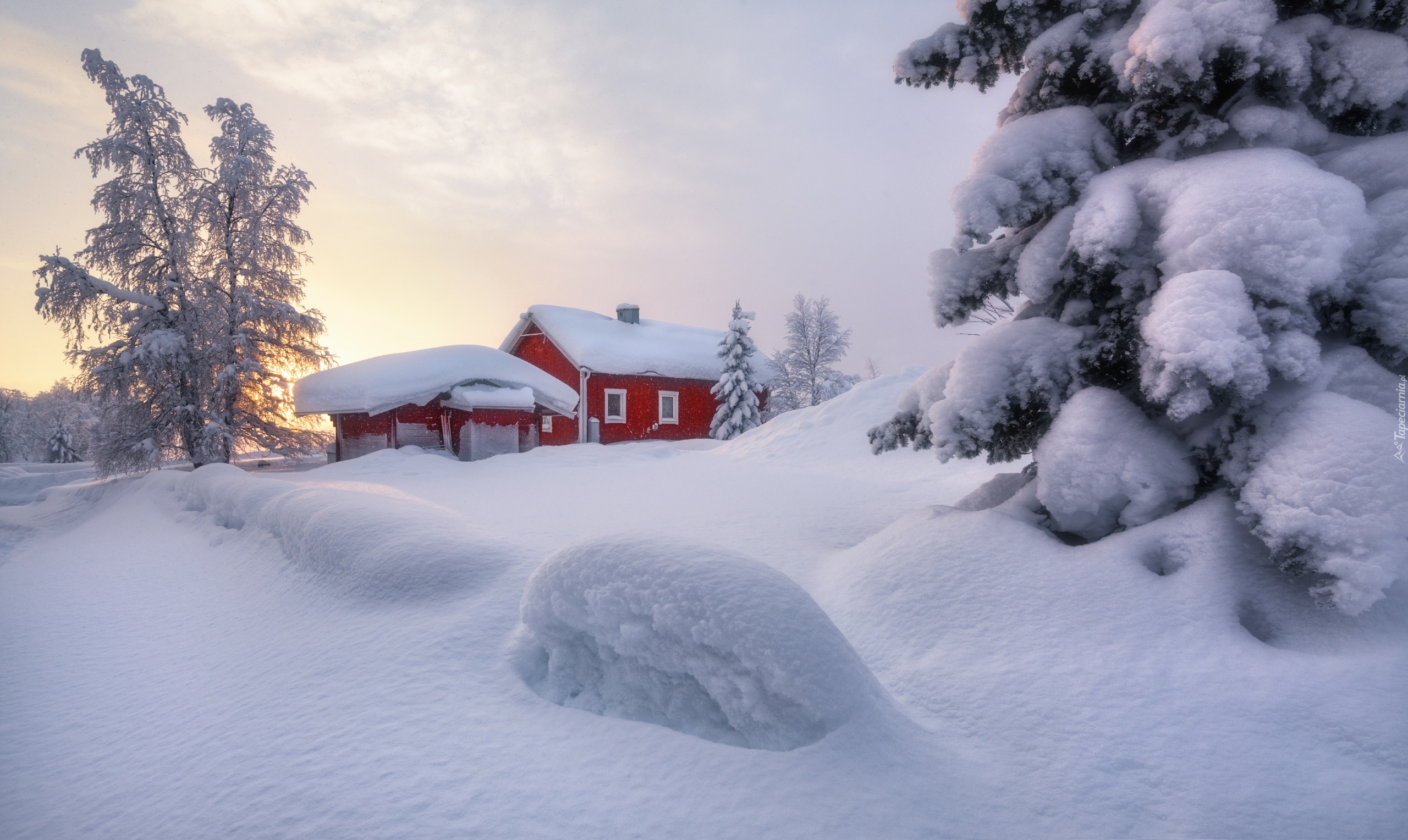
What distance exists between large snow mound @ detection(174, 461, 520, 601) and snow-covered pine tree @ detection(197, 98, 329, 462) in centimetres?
1273

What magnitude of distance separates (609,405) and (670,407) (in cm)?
288

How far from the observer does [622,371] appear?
2422 cm

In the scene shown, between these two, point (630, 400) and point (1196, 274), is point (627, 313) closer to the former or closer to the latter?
point (630, 400)

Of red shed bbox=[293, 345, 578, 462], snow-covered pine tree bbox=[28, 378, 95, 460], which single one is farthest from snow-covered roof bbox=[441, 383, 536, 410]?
snow-covered pine tree bbox=[28, 378, 95, 460]

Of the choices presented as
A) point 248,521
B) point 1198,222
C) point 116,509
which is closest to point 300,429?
point 116,509

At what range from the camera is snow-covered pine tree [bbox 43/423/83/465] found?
36156 mm

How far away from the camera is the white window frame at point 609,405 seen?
79.7 feet

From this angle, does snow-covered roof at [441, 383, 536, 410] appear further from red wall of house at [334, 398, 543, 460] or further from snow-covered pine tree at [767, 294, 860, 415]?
snow-covered pine tree at [767, 294, 860, 415]

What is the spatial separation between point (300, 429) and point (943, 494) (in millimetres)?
19364

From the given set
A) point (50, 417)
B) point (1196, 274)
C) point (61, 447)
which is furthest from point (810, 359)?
point (50, 417)

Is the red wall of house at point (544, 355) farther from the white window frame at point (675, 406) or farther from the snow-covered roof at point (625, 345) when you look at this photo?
the white window frame at point (675, 406)

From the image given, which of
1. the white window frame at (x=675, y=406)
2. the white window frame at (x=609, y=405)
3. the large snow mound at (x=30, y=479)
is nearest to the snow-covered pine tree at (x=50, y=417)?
the large snow mound at (x=30, y=479)

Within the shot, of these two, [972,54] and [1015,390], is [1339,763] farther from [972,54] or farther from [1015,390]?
[972,54]

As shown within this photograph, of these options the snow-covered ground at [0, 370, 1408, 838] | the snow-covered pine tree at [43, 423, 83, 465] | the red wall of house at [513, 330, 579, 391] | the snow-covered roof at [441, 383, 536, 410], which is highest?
the red wall of house at [513, 330, 579, 391]
